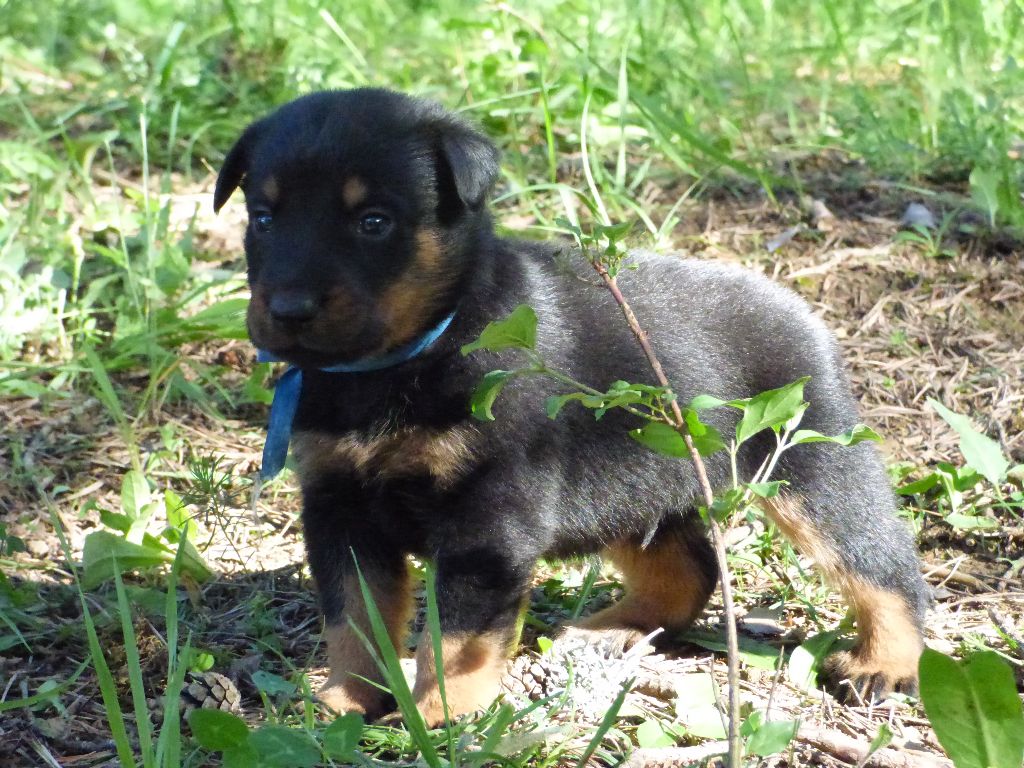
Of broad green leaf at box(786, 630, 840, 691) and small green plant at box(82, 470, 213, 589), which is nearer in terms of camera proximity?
broad green leaf at box(786, 630, 840, 691)

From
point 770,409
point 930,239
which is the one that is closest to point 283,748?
point 770,409

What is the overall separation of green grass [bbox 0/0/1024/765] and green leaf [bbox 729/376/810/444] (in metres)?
1.55

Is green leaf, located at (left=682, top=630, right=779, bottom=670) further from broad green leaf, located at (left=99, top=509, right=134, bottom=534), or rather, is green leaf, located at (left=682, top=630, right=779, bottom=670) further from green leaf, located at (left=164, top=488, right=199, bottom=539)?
broad green leaf, located at (left=99, top=509, right=134, bottom=534)

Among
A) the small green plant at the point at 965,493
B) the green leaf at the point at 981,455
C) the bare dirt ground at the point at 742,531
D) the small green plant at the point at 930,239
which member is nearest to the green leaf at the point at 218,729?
the bare dirt ground at the point at 742,531

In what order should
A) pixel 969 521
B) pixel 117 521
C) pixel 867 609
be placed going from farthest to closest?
pixel 969 521 < pixel 117 521 < pixel 867 609

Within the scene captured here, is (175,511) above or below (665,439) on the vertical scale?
below

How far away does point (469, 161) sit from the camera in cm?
305

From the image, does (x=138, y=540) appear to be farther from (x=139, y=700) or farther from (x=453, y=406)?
(x=139, y=700)

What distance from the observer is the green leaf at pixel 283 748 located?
246cm

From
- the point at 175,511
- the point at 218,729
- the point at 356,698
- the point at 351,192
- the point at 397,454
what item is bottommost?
the point at 356,698

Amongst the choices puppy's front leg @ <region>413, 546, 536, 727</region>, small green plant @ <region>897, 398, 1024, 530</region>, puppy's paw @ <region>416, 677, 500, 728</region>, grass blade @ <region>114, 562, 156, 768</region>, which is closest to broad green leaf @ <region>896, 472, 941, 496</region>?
small green plant @ <region>897, 398, 1024, 530</region>

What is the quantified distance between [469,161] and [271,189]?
47cm

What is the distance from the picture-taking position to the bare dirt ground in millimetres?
3178

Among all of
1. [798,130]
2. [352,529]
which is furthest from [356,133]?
[798,130]
